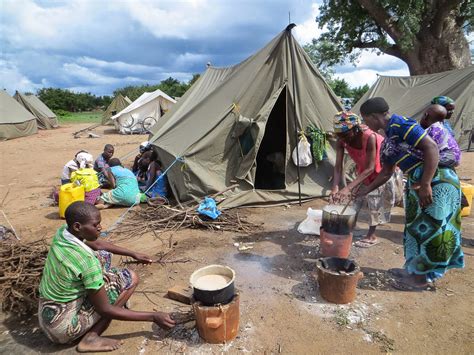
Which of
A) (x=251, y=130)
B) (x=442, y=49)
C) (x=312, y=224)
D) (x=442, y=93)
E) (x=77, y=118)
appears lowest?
(x=312, y=224)

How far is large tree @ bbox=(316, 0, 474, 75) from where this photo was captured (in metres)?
11.4

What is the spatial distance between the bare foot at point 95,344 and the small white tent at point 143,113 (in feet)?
55.2

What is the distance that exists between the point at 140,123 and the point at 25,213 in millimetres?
13594

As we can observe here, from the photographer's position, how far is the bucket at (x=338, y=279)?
8.43 feet

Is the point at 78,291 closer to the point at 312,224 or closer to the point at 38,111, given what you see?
the point at 312,224

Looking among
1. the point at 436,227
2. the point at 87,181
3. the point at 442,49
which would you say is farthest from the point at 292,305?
the point at 442,49

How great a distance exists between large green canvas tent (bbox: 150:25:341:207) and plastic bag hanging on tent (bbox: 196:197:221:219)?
38cm

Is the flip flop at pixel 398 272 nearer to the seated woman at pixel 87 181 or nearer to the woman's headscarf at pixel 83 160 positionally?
the seated woman at pixel 87 181

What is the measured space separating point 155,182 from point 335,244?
10.6 ft

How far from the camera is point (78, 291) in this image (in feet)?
6.84

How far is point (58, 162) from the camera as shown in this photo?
9.93 metres

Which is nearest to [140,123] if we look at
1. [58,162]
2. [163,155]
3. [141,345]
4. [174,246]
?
[58,162]

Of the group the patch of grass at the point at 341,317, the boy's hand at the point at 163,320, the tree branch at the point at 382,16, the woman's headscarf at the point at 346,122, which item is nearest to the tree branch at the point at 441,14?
the tree branch at the point at 382,16

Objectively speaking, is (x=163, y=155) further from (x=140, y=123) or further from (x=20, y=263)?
(x=140, y=123)
